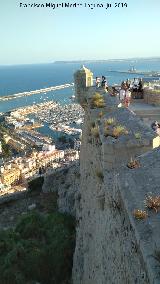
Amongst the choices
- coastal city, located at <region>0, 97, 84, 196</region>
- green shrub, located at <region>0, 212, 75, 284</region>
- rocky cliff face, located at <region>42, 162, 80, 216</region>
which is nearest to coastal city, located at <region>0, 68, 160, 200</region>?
coastal city, located at <region>0, 97, 84, 196</region>

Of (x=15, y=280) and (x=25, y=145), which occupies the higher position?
(x=15, y=280)

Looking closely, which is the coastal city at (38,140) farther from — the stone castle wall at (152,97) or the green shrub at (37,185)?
the green shrub at (37,185)

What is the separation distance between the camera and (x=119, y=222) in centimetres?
576

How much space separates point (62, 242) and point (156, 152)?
7.97 metres

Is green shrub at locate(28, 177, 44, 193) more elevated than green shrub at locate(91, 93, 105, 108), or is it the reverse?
green shrub at locate(91, 93, 105, 108)

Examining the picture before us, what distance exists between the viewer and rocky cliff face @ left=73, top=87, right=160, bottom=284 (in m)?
4.34

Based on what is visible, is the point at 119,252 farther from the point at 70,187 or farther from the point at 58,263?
the point at 70,187

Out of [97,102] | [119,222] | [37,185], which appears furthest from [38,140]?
[119,222]

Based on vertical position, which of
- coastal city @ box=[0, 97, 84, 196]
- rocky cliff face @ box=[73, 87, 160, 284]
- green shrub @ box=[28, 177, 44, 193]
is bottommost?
coastal city @ box=[0, 97, 84, 196]

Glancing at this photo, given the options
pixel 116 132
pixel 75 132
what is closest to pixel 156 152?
pixel 116 132

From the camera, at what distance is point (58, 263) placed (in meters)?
12.5

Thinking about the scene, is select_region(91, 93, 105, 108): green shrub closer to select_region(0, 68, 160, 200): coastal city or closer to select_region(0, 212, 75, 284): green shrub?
select_region(0, 68, 160, 200): coastal city

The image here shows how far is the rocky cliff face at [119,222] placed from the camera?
4.34 meters

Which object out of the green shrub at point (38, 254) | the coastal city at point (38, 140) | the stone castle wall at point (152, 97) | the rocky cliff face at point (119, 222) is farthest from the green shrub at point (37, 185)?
the rocky cliff face at point (119, 222)
